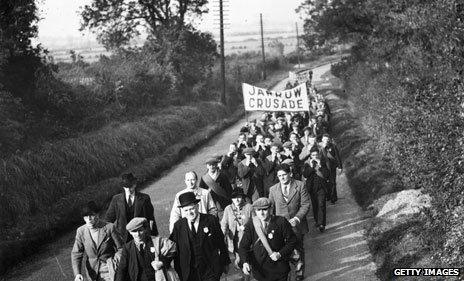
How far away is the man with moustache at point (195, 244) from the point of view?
5.73 metres

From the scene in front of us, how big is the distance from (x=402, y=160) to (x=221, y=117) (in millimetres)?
19132

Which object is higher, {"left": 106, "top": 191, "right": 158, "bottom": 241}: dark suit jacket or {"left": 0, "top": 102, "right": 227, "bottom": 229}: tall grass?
{"left": 106, "top": 191, "right": 158, "bottom": 241}: dark suit jacket

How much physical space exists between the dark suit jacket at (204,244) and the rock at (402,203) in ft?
14.8

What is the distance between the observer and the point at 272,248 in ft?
19.6

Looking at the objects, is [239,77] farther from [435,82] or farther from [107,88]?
[435,82]

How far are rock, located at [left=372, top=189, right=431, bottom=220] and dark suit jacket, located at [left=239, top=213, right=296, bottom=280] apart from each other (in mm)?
3838

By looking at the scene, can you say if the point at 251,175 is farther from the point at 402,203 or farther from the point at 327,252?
the point at 402,203

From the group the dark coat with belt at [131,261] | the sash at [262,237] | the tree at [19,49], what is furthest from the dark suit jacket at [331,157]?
the tree at [19,49]

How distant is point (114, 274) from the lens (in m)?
5.54

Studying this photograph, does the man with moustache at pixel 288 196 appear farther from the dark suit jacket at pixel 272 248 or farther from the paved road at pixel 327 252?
the dark suit jacket at pixel 272 248

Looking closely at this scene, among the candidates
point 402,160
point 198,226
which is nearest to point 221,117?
point 402,160

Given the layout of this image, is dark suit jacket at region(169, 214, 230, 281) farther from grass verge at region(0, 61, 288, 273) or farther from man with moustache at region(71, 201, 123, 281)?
grass verge at region(0, 61, 288, 273)

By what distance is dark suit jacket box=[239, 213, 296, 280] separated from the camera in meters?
5.97

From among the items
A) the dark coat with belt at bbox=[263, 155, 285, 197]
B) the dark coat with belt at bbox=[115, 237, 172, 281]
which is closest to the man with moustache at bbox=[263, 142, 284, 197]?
the dark coat with belt at bbox=[263, 155, 285, 197]
